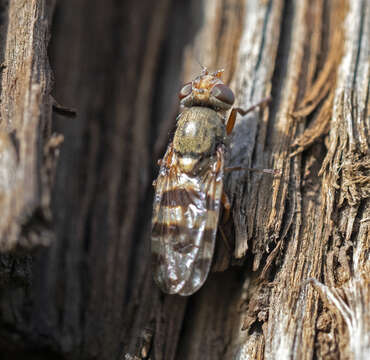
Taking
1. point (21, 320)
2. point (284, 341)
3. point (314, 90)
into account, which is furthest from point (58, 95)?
point (284, 341)

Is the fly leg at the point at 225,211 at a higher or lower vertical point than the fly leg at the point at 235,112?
lower

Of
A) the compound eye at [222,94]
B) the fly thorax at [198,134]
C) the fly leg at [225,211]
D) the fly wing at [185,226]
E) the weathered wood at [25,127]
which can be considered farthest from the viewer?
the compound eye at [222,94]

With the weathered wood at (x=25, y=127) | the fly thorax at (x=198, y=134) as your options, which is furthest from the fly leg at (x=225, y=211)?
the weathered wood at (x=25, y=127)

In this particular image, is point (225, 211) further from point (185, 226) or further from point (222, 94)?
point (222, 94)

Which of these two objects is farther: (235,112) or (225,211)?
(235,112)

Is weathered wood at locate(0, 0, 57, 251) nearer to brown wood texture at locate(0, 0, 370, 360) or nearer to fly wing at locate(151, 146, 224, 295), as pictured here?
brown wood texture at locate(0, 0, 370, 360)

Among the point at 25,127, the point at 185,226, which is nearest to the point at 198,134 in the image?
the point at 185,226

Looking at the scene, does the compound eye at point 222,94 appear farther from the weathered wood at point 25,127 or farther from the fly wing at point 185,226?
the weathered wood at point 25,127
